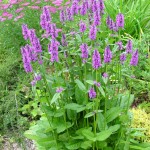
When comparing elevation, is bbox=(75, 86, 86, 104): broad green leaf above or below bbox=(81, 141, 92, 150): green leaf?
above

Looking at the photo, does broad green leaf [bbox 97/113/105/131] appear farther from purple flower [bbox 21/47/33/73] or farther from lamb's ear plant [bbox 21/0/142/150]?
purple flower [bbox 21/47/33/73]

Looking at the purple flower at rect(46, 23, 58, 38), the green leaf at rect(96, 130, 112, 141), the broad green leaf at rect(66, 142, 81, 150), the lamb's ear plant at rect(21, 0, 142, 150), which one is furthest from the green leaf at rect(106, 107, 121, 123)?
the purple flower at rect(46, 23, 58, 38)

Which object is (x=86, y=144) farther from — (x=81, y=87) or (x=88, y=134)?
(x=81, y=87)

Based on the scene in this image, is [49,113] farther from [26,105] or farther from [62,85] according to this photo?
[26,105]

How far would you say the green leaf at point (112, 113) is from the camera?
2.22 metres

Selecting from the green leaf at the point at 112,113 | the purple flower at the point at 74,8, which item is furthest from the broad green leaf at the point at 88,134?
the purple flower at the point at 74,8

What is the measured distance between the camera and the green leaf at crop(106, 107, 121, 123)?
2.22 m

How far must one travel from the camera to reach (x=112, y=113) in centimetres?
225

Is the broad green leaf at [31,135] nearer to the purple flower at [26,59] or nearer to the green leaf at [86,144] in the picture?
the green leaf at [86,144]

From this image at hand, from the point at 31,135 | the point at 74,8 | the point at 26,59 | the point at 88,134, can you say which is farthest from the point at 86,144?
the point at 74,8

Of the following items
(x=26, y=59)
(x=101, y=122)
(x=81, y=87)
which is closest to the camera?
(x=26, y=59)

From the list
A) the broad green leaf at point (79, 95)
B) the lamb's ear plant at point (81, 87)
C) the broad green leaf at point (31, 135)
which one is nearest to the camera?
the lamb's ear plant at point (81, 87)

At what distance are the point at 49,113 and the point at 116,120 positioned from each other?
51 centimetres

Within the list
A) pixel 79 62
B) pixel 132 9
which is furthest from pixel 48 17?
pixel 132 9
